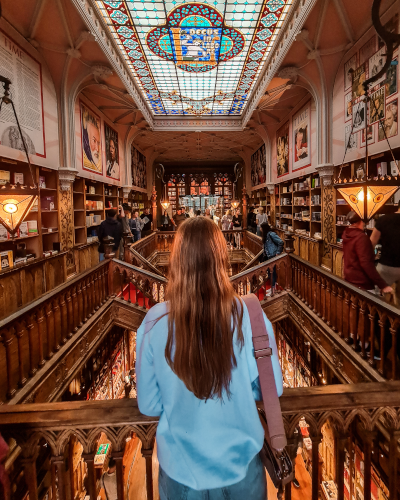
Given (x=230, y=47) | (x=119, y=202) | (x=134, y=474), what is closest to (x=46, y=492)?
(x=134, y=474)

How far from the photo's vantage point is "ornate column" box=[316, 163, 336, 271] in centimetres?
837

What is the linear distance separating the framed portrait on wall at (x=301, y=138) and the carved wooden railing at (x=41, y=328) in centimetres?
766

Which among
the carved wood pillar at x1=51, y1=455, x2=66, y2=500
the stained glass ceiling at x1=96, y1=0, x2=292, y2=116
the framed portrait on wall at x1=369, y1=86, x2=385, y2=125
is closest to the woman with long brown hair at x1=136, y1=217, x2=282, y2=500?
the carved wood pillar at x1=51, y1=455, x2=66, y2=500

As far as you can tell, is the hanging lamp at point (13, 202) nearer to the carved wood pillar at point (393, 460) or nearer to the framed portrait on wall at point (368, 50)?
the carved wood pillar at point (393, 460)

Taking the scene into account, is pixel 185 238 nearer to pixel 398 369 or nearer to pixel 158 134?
pixel 398 369

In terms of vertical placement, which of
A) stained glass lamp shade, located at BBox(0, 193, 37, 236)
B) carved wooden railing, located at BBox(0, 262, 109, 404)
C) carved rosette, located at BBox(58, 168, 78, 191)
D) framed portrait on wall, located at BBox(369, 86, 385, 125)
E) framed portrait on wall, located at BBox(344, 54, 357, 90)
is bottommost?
carved wooden railing, located at BBox(0, 262, 109, 404)

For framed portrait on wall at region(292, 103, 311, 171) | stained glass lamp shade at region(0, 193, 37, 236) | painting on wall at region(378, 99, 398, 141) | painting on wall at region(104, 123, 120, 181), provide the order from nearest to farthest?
stained glass lamp shade at region(0, 193, 37, 236) → painting on wall at region(378, 99, 398, 141) → framed portrait on wall at region(292, 103, 311, 171) → painting on wall at region(104, 123, 120, 181)

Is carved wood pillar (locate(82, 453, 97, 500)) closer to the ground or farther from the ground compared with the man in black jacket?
closer to the ground

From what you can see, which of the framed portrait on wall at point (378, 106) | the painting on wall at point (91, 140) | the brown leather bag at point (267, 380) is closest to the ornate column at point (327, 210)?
the framed portrait on wall at point (378, 106)

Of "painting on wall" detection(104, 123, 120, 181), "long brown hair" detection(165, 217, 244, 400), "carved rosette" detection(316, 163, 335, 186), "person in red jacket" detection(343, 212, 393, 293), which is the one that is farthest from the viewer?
"painting on wall" detection(104, 123, 120, 181)

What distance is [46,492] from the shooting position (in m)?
3.46

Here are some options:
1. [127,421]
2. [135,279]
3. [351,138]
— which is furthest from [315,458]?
[351,138]

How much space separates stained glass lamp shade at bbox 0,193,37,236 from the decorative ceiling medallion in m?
5.08

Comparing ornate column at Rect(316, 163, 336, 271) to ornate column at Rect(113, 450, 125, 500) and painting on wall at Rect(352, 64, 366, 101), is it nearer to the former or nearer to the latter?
painting on wall at Rect(352, 64, 366, 101)
